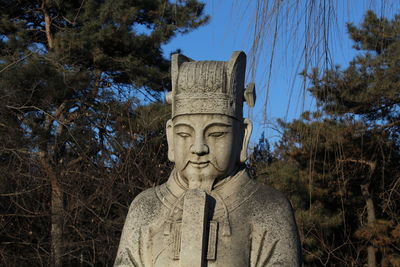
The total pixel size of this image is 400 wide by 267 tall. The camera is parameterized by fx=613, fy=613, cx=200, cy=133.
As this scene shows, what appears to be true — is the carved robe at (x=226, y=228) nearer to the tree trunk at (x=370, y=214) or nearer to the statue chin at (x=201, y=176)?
the statue chin at (x=201, y=176)

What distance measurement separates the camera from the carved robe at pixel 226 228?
396 cm

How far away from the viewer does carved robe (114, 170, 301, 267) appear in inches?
156

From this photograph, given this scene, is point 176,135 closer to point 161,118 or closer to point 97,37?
point 161,118

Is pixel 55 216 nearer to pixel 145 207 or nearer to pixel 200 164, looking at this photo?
pixel 145 207

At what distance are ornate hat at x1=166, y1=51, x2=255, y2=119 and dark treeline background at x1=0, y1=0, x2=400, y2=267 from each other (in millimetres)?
6975

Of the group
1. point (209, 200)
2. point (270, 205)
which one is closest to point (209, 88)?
point (209, 200)

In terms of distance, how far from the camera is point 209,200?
160 inches

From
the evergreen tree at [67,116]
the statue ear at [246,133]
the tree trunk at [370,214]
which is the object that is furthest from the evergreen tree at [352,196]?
the statue ear at [246,133]

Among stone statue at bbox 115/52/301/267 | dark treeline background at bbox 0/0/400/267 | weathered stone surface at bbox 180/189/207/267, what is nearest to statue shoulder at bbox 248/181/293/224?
stone statue at bbox 115/52/301/267

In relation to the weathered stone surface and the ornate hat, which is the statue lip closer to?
the weathered stone surface

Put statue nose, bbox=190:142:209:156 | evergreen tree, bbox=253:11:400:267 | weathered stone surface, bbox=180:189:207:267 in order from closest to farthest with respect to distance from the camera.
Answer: weathered stone surface, bbox=180:189:207:267 < statue nose, bbox=190:142:209:156 < evergreen tree, bbox=253:11:400:267

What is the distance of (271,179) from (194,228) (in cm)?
1037

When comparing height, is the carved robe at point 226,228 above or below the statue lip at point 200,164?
below

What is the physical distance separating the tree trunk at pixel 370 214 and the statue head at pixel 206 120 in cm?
1139
